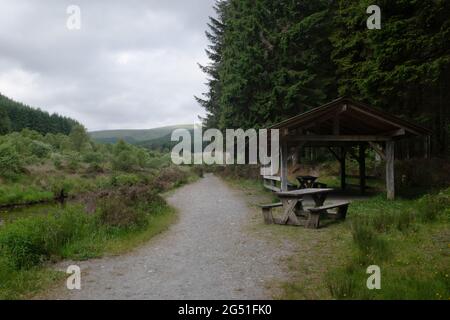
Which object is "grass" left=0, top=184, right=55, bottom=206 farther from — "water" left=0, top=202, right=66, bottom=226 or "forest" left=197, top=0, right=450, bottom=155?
"forest" left=197, top=0, right=450, bottom=155

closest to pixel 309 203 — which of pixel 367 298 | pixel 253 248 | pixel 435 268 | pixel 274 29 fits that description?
pixel 253 248

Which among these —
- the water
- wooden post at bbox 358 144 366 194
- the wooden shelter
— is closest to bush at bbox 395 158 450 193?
wooden post at bbox 358 144 366 194

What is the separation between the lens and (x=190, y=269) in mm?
6207

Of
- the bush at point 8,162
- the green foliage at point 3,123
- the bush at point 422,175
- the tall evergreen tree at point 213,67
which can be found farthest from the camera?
the green foliage at point 3,123

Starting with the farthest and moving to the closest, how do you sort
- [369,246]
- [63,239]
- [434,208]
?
[434,208], [63,239], [369,246]

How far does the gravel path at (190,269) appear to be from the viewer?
5082 mm

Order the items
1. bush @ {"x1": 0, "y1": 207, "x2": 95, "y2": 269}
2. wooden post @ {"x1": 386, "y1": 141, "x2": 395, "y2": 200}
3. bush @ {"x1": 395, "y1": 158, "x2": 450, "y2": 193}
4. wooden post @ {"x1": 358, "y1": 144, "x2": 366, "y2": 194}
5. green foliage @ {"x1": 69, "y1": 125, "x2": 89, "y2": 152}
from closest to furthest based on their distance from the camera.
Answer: bush @ {"x1": 0, "y1": 207, "x2": 95, "y2": 269}
wooden post @ {"x1": 386, "y1": 141, "x2": 395, "y2": 200}
bush @ {"x1": 395, "y1": 158, "x2": 450, "y2": 193}
wooden post @ {"x1": 358, "y1": 144, "x2": 366, "y2": 194}
green foliage @ {"x1": 69, "y1": 125, "x2": 89, "y2": 152}

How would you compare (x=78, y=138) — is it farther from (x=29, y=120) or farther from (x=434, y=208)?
(x=434, y=208)

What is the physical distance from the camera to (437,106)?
19156 millimetres

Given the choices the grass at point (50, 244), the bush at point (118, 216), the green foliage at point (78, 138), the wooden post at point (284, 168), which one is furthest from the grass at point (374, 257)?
the green foliage at point (78, 138)

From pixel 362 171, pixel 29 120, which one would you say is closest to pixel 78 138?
pixel 29 120

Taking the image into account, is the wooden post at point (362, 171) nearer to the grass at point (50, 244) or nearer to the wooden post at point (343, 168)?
the wooden post at point (343, 168)

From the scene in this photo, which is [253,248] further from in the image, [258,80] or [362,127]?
[258,80]

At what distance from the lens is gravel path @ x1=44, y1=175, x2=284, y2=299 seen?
16.7 feet
